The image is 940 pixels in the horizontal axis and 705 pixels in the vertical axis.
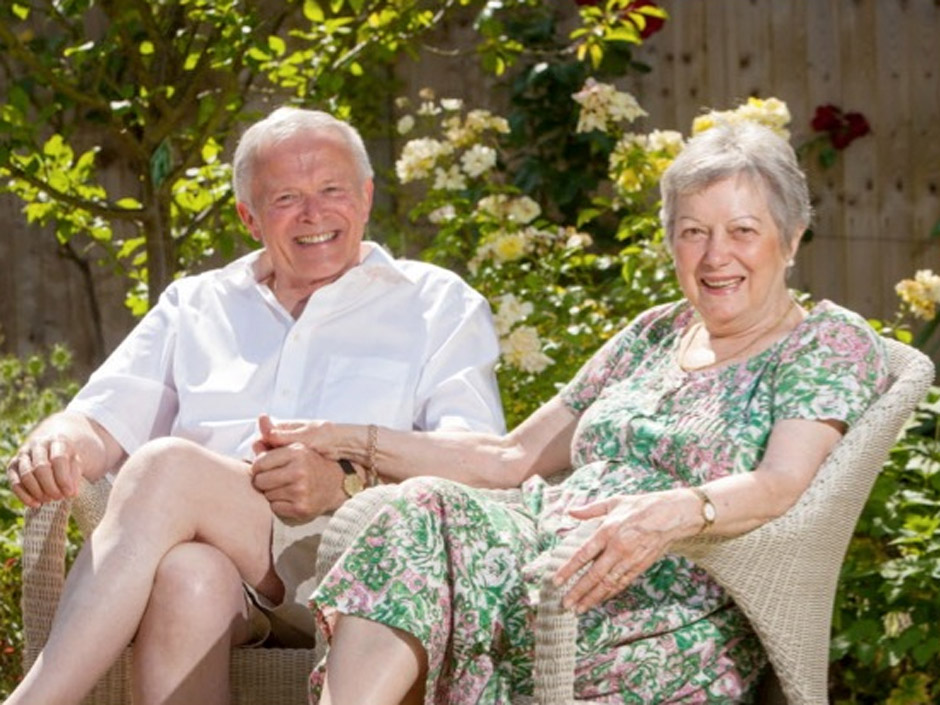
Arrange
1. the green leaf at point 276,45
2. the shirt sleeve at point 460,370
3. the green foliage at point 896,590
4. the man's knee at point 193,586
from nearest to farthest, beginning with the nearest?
1. the man's knee at point 193,586
2. the shirt sleeve at point 460,370
3. the green foliage at point 896,590
4. the green leaf at point 276,45

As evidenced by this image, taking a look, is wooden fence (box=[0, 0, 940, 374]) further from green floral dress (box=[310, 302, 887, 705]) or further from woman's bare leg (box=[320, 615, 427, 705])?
woman's bare leg (box=[320, 615, 427, 705])

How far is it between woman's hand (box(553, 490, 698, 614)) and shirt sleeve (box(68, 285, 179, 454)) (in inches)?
47.7

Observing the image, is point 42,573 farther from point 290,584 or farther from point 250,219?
point 250,219

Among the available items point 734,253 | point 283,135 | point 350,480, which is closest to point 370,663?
point 350,480

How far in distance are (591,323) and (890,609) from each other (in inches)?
40.4

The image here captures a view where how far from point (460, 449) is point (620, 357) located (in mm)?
328

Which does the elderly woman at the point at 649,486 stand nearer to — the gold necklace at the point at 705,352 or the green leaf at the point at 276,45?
the gold necklace at the point at 705,352

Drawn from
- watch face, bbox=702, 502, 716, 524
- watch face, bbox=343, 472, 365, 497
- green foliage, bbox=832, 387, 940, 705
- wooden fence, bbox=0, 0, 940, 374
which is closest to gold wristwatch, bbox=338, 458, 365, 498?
watch face, bbox=343, 472, 365, 497

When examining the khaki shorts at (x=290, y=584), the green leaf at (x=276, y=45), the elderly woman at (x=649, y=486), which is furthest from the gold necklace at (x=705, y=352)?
the green leaf at (x=276, y=45)

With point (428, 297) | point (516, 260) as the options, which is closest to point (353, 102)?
point (516, 260)

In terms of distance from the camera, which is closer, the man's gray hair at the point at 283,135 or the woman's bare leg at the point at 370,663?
the woman's bare leg at the point at 370,663

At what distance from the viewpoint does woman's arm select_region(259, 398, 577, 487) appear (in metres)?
3.15

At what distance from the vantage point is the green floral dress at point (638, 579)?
2615mm

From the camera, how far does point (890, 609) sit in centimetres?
376
